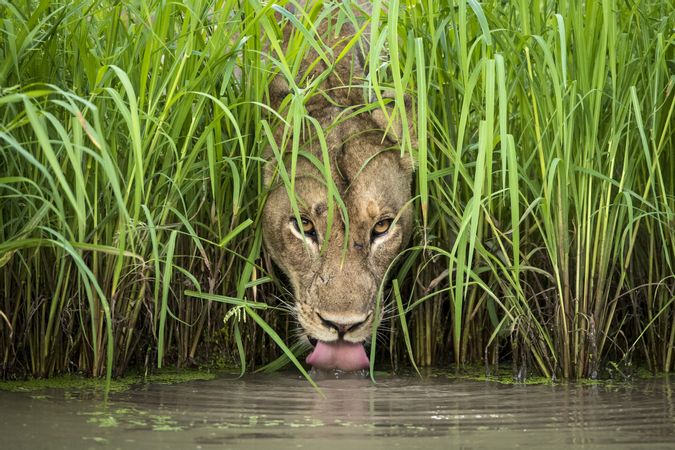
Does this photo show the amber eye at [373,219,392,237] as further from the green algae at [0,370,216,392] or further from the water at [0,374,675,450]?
the green algae at [0,370,216,392]

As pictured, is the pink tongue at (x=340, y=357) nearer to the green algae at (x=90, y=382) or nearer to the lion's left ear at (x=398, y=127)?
the green algae at (x=90, y=382)

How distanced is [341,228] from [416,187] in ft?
1.44

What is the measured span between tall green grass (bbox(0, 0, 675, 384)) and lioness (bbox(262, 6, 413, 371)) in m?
0.13

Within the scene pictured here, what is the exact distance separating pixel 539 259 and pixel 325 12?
146cm

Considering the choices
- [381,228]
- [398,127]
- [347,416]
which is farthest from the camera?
[398,127]

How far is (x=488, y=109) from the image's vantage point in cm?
434

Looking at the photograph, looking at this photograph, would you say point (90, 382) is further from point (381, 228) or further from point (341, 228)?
point (381, 228)

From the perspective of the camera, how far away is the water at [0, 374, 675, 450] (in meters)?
3.45

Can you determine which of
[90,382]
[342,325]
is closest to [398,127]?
[342,325]

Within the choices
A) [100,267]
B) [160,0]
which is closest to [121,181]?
[100,267]

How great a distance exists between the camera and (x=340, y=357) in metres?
5.05

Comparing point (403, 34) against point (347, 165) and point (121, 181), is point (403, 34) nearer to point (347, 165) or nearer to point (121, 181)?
point (347, 165)

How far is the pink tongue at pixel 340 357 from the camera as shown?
5043 millimetres

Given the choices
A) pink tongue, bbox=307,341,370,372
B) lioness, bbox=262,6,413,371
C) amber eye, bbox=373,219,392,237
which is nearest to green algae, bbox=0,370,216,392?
pink tongue, bbox=307,341,370,372
